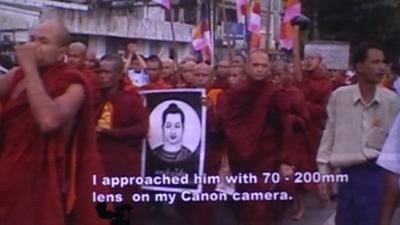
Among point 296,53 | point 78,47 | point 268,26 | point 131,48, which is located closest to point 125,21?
point 131,48

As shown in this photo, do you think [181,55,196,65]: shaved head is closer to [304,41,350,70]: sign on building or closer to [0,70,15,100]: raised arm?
[304,41,350,70]: sign on building

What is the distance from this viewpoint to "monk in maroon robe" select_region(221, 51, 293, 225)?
5.35 meters

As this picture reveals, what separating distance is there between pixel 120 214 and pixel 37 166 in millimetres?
501

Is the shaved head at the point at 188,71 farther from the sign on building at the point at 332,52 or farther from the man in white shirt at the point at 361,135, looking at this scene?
the man in white shirt at the point at 361,135

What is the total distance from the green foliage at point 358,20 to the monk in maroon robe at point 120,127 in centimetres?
76

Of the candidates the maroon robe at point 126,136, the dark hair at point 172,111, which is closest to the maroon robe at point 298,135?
Result: the dark hair at point 172,111

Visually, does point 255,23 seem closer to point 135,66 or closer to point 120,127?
point 135,66

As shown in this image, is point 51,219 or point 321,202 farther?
point 321,202

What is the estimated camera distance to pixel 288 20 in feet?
17.5

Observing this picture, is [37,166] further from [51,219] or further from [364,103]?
[364,103]

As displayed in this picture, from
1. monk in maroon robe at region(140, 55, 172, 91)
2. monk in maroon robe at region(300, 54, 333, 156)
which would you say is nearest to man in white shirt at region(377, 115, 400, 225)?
monk in maroon robe at region(300, 54, 333, 156)

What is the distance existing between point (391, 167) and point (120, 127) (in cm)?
127

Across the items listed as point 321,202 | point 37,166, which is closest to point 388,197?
point 321,202

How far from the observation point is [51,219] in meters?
4.87
